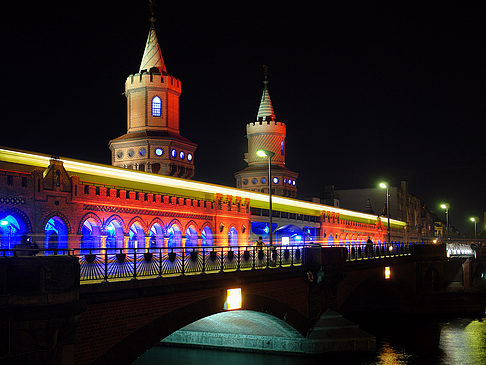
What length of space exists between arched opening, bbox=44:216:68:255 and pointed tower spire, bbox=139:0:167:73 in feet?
91.1

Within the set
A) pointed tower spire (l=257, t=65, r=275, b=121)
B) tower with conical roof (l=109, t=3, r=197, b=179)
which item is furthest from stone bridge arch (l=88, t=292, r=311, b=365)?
pointed tower spire (l=257, t=65, r=275, b=121)

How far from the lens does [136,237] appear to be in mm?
38156

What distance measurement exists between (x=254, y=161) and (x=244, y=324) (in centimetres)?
4771

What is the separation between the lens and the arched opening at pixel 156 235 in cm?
3884

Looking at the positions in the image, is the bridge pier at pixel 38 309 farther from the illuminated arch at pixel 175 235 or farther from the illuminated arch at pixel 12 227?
the illuminated arch at pixel 175 235

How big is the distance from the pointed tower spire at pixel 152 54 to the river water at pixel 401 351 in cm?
2797

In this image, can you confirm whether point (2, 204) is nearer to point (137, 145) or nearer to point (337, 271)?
point (337, 271)

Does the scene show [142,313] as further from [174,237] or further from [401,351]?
[174,237]

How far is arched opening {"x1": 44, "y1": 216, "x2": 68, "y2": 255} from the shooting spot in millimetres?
31109

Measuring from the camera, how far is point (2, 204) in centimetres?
2808

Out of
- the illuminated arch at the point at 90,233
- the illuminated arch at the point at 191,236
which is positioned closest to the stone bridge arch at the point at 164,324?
the illuminated arch at the point at 90,233

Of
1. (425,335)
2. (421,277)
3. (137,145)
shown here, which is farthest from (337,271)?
(137,145)

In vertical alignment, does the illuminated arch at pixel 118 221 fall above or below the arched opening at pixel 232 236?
above

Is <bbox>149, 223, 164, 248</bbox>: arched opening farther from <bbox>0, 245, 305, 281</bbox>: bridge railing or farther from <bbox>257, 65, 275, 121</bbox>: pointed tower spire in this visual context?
<bbox>257, 65, 275, 121</bbox>: pointed tower spire
